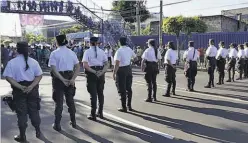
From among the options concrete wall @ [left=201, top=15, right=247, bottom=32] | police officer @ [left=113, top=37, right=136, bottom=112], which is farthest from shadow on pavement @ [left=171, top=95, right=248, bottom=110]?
concrete wall @ [left=201, top=15, right=247, bottom=32]

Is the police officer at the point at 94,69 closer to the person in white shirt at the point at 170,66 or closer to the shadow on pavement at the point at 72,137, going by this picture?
the shadow on pavement at the point at 72,137

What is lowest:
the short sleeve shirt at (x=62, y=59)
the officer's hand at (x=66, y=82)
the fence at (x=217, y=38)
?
the officer's hand at (x=66, y=82)

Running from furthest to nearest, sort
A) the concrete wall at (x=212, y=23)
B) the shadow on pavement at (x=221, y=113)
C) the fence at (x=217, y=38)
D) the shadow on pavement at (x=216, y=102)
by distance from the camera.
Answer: the concrete wall at (x=212, y=23), the fence at (x=217, y=38), the shadow on pavement at (x=216, y=102), the shadow on pavement at (x=221, y=113)

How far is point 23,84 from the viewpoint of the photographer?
6.49 meters


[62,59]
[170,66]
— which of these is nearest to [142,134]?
[62,59]

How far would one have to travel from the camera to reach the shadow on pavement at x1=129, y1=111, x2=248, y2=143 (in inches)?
258

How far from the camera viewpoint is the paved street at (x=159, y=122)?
661cm

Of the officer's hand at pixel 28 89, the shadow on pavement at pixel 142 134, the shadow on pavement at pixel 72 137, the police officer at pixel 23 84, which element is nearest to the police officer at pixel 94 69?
the shadow on pavement at pixel 142 134

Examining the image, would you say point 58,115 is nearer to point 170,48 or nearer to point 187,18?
point 170,48

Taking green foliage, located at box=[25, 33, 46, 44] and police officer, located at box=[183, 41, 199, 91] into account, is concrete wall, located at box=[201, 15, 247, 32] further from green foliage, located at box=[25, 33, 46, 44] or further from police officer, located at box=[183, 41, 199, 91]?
green foliage, located at box=[25, 33, 46, 44]

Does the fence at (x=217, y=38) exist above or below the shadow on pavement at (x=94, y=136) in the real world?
above

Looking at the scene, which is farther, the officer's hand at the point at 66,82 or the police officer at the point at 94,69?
the police officer at the point at 94,69

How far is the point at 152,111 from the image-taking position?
8.98 meters

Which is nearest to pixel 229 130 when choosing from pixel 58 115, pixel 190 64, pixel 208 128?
pixel 208 128
